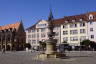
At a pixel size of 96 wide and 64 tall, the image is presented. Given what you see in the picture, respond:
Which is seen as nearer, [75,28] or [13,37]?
[75,28]

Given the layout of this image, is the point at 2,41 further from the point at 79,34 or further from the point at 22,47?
the point at 79,34

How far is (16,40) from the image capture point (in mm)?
122188

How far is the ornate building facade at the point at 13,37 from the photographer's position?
390 feet

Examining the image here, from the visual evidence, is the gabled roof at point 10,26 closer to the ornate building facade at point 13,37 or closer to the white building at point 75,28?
the ornate building facade at point 13,37

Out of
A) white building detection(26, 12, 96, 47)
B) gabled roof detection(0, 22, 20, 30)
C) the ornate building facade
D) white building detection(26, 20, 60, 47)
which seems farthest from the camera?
gabled roof detection(0, 22, 20, 30)

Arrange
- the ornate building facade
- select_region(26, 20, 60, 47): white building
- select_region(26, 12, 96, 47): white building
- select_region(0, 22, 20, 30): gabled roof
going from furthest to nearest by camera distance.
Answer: select_region(0, 22, 20, 30): gabled roof, the ornate building facade, select_region(26, 20, 60, 47): white building, select_region(26, 12, 96, 47): white building

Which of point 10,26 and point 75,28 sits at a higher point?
point 10,26

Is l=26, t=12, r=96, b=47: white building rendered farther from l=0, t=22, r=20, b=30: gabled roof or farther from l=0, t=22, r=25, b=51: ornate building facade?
l=0, t=22, r=20, b=30: gabled roof

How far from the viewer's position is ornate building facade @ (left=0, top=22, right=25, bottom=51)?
118938 millimetres

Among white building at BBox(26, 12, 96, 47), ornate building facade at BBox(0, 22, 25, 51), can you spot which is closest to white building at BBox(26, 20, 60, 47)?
white building at BBox(26, 12, 96, 47)

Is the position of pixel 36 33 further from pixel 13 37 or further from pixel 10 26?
pixel 10 26

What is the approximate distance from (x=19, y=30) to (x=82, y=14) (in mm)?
36644

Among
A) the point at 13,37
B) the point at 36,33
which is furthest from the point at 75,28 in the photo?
the point at 13,37

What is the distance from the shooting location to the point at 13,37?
121875 millimetres
